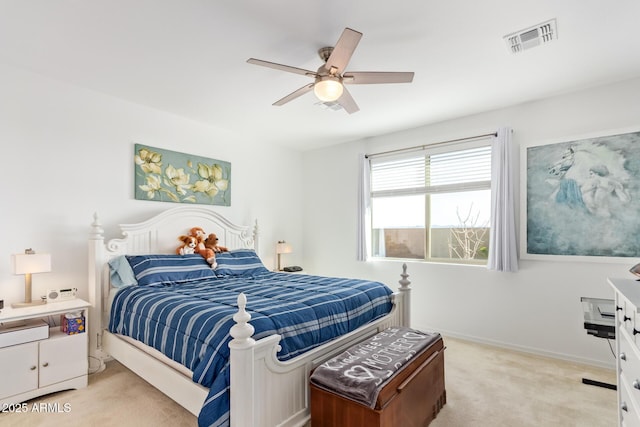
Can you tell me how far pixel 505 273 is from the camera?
3.50 metres

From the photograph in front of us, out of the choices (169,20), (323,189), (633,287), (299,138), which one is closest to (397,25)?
(169,20)

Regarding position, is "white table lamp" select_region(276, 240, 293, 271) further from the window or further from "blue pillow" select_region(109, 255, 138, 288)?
"blue pillow" select_region(109, 255, 138, 288)

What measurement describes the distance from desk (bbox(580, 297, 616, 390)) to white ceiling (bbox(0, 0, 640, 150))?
1992 mm

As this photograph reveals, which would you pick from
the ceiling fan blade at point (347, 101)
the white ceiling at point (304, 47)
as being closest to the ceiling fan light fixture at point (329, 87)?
the ceiling fan blade at point (347, 101)

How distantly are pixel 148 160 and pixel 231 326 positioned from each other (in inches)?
102

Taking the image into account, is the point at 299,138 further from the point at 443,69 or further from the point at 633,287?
the point at 633,287

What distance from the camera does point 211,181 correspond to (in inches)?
164

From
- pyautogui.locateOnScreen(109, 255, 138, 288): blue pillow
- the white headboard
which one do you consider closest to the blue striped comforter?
pyautogui.locateOnScreen(109, 255, 138, 288): blue pillow

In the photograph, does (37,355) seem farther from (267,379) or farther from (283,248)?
(283,248)

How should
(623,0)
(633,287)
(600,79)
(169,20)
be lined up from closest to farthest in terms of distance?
(633,287) → (623,0) → (169,20) → (600,79)

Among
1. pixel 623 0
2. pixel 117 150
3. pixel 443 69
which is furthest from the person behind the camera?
pixel 117 150

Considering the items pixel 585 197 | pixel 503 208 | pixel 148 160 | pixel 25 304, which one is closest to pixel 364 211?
pixel 503 208

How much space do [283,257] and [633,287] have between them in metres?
4.19

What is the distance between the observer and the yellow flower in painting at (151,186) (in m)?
3.55
